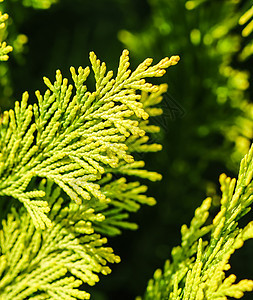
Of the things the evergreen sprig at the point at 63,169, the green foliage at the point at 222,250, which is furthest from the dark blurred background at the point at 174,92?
the green foliage at the point at 222,250

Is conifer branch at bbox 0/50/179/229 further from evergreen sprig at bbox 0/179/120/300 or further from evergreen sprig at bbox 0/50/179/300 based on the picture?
evergreen sprig at bbox 0/179/120/300

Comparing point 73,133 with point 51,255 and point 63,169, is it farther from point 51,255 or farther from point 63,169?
point 51,255

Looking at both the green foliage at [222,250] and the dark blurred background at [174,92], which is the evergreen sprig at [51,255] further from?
the dark blurred background at [174,92]

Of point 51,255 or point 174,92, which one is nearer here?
point 51,255

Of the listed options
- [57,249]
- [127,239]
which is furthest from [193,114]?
[57,249]

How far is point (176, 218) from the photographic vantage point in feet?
8.02

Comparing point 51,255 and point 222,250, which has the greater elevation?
point 51,255

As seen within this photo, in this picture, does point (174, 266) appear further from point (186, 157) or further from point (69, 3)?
point (69, 3)

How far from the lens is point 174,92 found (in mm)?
2484

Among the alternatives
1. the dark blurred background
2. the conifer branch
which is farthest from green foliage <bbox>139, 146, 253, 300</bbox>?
the dark blurred background

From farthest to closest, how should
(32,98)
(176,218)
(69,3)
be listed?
(69,3) < (176,218) < (32,98)

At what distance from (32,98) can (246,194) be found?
1.45m

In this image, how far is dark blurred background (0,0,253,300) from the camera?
228cm

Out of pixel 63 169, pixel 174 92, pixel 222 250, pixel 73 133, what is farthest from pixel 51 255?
pixel 174 92
